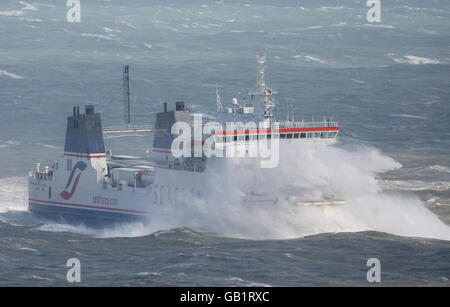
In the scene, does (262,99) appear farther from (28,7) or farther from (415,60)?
(28,7)

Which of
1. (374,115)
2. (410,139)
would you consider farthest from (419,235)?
(374,115)

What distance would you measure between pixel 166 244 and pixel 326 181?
9.36 meters

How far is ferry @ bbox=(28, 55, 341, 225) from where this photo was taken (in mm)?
62781

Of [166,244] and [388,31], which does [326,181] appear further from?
[388,31]

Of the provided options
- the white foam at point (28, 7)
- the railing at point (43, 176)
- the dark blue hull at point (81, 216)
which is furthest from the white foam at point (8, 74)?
the dark blue hull at point (81, 216)

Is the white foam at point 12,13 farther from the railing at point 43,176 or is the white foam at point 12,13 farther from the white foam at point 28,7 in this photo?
the railing at point 43,176

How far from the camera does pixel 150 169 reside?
226 ft

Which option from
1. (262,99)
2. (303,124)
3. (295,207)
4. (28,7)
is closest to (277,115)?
(262,99)

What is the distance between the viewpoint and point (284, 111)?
4343 inches

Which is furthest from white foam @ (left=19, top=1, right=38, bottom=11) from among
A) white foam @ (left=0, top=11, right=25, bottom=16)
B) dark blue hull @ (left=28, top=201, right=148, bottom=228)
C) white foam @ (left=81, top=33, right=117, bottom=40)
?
dark blue hull @ (left=28, top=201, right=148, bottom=228)

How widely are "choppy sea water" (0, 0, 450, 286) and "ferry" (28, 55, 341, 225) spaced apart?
1.13 metres

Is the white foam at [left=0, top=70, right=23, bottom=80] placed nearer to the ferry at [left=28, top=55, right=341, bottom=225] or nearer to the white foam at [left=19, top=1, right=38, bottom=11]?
the white foam at [left=19, top=1, right=38, bottom=11]

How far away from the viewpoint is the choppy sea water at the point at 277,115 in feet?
177

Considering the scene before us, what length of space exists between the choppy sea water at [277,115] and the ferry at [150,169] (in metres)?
1.13
